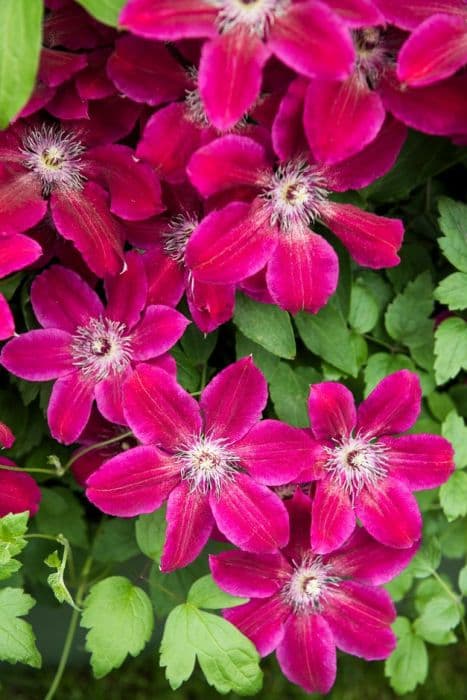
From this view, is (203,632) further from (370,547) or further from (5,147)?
(5,147)

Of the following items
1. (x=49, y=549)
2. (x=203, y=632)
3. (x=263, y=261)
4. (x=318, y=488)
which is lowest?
(x=49, y=549)

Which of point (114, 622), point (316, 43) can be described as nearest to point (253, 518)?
point (114, 622)

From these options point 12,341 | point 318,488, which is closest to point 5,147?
point 12,341

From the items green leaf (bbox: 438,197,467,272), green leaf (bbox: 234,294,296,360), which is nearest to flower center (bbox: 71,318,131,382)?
green leaf (bbox: 234,294,296,360)

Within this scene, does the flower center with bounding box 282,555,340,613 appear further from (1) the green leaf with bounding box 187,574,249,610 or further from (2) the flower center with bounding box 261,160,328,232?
(2) the flower center with bounding box 261,160,328,232

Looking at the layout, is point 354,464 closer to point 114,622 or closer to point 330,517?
point 330,517
